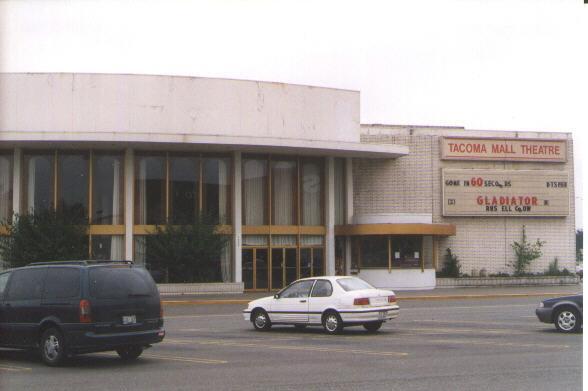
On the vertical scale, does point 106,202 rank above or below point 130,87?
below

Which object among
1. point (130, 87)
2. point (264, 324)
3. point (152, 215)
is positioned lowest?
point (264, 324)

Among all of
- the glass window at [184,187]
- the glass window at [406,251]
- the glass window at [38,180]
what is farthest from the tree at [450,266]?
the glass window at [38,180]

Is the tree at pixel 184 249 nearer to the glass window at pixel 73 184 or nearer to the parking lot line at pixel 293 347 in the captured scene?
the glass window at pixel 73 184

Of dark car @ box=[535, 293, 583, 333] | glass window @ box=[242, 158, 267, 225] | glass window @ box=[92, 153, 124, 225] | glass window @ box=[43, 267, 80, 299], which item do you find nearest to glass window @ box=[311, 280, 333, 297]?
dark car @ box=[535, 293, 583, 333]

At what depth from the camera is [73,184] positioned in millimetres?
38375

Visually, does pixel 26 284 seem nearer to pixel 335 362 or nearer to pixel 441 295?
pixel 335 362

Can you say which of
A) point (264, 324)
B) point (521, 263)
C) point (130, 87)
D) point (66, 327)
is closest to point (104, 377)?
point (66, 327)

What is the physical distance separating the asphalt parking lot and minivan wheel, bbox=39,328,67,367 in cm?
20

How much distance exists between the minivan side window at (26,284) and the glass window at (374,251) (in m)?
27.0

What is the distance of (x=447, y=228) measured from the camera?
4156 centimetres

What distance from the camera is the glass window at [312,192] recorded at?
41469mm

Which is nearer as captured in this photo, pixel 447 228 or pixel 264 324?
pixel 264 324

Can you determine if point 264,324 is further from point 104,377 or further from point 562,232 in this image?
point 562,232

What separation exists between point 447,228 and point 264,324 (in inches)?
843
